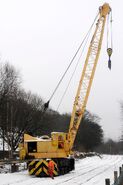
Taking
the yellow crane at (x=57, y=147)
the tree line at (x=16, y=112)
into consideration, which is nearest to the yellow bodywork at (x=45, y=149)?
the yellow crane at (x=57, y=147)

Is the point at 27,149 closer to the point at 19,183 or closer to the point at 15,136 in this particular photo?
the point at 19,183

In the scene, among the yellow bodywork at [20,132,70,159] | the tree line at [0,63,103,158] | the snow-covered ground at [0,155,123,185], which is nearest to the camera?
the snow-covered ground at [0,155,123,185]

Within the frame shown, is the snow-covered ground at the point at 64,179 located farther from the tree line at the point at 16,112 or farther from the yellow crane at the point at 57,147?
the tree line at the point at 16,112

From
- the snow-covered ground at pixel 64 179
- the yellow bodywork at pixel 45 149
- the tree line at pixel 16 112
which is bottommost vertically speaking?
the snow-covered ground at pixel 64 179

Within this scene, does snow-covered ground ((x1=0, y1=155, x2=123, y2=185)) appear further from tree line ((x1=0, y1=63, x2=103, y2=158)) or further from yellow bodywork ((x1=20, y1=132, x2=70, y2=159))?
tree line ((x1=0, y1=63, x2=103, y2=158))

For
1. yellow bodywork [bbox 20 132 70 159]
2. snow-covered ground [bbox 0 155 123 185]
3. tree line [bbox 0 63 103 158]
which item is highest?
tree line [bbox 0 63 103 158]

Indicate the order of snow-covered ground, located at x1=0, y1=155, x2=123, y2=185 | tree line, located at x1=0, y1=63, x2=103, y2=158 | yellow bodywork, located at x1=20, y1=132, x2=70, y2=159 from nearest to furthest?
1. snow-covered ground, located at x1=0, y1=155, x2=123, y2=185
2. yellow bodywork, located at x1=20, y1=132, x2=70, y2=159
3. tree line, located at x1=0, y1=63, x2=103, y2=158

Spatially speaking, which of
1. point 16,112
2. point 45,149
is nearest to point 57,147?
point 45,149

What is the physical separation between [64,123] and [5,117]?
73465 mm

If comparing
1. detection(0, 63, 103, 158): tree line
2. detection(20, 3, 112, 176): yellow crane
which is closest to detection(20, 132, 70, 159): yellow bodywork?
detection(20, 3, 112, 176): yellow crane

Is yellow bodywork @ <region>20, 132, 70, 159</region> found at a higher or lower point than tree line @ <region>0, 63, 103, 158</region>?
lower

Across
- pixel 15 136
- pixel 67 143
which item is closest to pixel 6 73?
pixel 15 136

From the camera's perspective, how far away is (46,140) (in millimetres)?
42656

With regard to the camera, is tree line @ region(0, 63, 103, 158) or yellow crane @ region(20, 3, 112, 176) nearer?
yellow crane @ region(20, 3, 112, 176)
